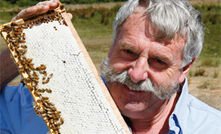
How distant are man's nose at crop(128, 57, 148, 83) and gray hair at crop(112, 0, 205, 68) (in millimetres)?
213

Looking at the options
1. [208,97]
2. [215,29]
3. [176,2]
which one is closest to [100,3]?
[215,29]

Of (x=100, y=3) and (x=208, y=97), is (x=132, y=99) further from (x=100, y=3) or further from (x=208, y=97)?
(x=100, y=3)

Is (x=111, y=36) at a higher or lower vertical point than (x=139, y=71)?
lower

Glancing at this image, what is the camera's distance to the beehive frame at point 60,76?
141cm

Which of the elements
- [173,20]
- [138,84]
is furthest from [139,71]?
[173,20]

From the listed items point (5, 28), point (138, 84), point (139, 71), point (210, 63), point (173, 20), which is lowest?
point (210, 63)

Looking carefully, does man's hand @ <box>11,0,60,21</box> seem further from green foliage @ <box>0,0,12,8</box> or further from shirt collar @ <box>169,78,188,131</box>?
green foliage @ <box>0,0,12,8</box>

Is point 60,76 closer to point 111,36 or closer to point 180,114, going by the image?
point 180,114

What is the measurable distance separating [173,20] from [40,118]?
1.43m

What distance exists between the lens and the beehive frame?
1406 millimetres

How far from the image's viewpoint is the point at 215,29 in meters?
12.4

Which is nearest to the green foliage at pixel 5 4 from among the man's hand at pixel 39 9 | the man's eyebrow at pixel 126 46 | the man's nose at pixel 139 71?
the man's hand at pixel 39 9

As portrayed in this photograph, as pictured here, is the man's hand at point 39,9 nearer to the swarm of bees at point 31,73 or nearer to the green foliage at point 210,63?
the swarm of bees at point 31,73

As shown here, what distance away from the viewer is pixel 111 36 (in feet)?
38.4
